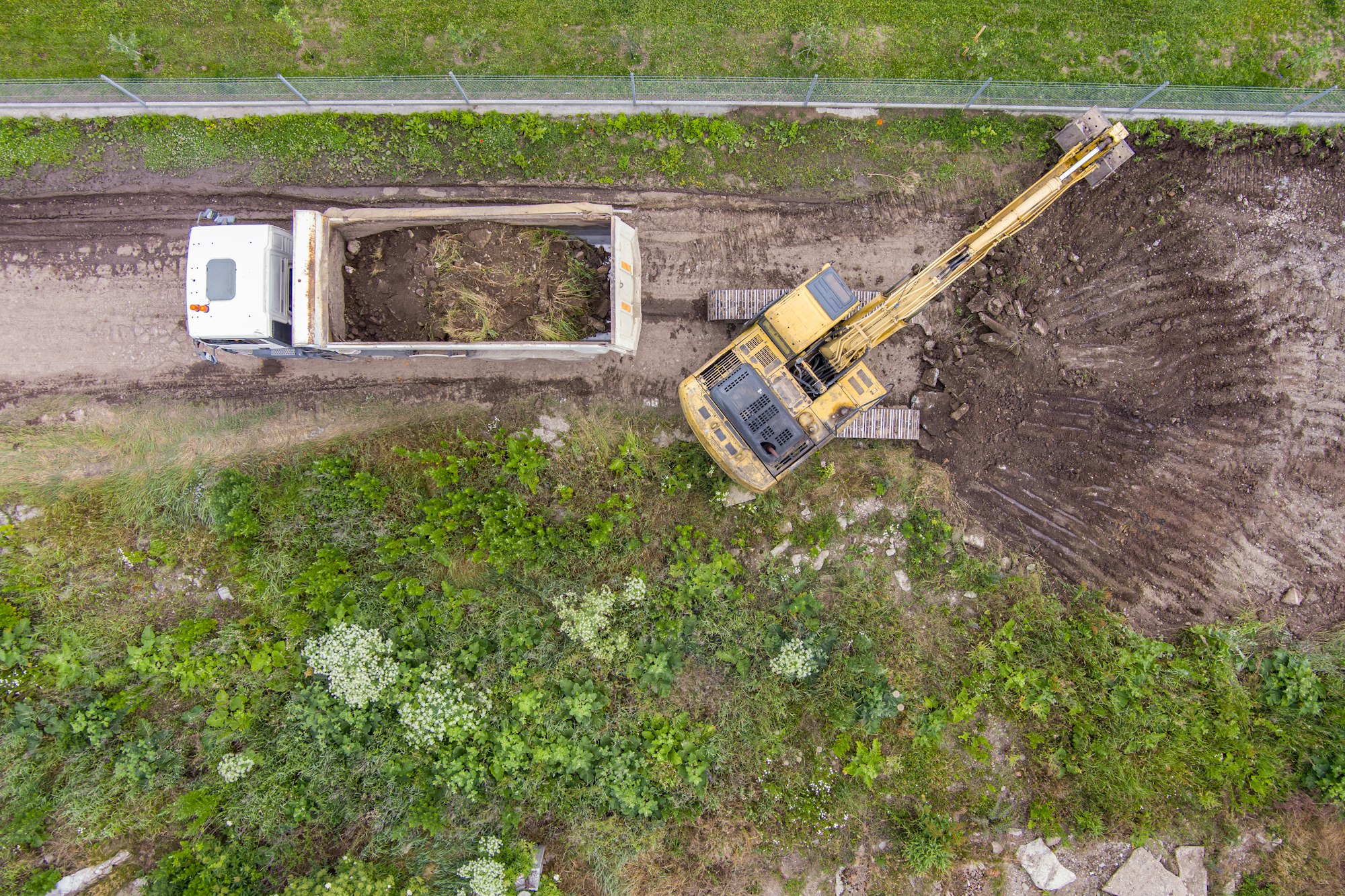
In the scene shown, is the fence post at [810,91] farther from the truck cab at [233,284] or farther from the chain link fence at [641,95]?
the truck cab at [233,284]

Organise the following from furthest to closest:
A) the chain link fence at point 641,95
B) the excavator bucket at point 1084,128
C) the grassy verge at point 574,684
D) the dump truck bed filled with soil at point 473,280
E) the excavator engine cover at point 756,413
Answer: the chain link fence at point 641,95 → the excavator bucket at point 1084,128 → the grassy verge at point 574,684 → the dump truck bed filled with soil at point 473,280 → the excavator engine cover at point 756,413

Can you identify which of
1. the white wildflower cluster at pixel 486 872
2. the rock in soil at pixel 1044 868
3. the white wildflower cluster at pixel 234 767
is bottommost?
the white wildflower cluster at pixel 486 872

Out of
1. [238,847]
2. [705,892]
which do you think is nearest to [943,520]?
[705,892]

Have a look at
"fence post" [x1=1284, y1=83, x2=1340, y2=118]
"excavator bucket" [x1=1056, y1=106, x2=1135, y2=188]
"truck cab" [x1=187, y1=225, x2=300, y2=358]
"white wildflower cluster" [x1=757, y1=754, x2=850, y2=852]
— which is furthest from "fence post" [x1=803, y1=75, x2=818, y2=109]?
"white wildflower cluster" [x1=757, y1=754, x2=850, y2=852]

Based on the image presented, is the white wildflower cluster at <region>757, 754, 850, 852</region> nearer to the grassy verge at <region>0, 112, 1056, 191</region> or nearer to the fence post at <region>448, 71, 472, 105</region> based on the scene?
the grassy verge at <region>0, 112, 1056, 191</region>

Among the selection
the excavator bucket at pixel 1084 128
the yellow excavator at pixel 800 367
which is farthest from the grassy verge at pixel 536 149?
the yellow excavator at pixel 800 367

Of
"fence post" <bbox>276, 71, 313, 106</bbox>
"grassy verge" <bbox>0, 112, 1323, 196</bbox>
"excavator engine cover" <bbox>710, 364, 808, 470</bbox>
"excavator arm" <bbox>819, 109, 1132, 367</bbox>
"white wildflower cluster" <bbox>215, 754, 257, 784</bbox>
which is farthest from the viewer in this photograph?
"grassy verge" <bbox>0, 112, 1323, 196</bbox>
